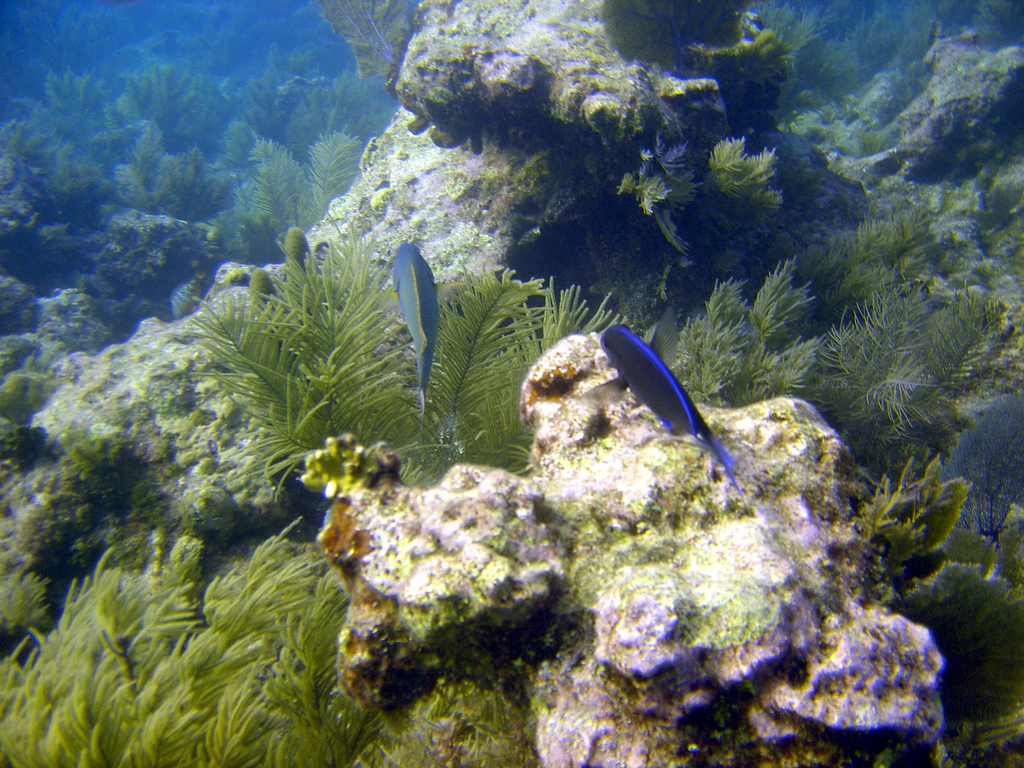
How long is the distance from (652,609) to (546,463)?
80cm

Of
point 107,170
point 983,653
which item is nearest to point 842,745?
point 983,653

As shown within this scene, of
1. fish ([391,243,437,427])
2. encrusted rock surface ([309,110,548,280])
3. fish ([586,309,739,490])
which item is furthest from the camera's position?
encrusted rock surface ([309,110,548,280])

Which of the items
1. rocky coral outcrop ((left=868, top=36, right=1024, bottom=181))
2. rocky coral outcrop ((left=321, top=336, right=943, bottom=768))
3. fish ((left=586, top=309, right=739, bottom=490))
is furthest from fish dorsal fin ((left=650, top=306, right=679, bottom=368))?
rocky coral outcrop ((left=868, top=36, right=1024, bottom=181))

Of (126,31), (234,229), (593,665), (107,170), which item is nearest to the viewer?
(593,665)

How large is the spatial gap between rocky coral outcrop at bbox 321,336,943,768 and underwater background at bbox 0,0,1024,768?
0.01 meters

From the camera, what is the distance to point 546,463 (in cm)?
201

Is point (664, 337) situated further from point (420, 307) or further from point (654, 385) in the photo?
point (420, 307)

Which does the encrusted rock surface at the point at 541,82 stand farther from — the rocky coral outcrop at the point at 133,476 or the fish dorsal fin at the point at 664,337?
the rocky coral outcrop at the point at 133,476

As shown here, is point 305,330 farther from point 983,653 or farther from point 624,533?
point 983,653

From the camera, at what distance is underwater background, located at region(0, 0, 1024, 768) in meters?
1.38

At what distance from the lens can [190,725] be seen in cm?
156

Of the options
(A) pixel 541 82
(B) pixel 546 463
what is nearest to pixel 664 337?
(B) pixel 546 463

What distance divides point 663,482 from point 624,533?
245 mm

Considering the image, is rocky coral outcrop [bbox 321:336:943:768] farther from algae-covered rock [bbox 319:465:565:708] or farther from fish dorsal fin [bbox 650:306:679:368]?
fish dorsal fin [bbox 650:306:679:368]
